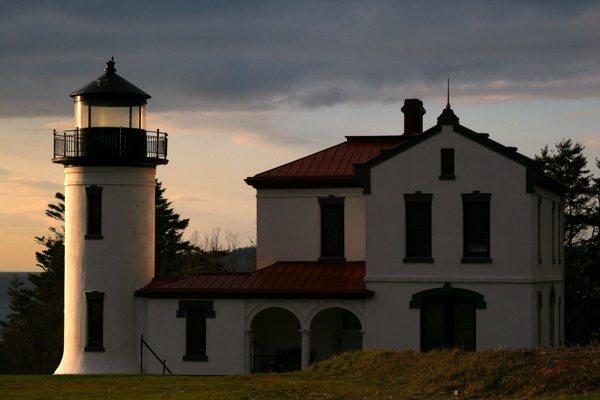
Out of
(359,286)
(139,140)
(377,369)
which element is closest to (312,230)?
(359,286)

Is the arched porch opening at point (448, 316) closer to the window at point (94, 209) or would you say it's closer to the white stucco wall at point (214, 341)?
the white stucco wall at point (214, 341)

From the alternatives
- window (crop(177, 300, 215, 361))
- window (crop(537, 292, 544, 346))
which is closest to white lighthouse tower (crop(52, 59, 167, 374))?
window (crop(177, 300, 215, 361))

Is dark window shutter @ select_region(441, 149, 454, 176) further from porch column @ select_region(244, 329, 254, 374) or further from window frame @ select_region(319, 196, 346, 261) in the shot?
porch column @ select_region(244, 329, 254, 374)

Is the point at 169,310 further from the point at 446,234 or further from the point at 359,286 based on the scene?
the point at 446,234

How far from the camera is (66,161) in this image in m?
41.4

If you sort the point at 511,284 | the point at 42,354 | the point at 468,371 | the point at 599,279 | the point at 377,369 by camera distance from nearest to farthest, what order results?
the point at 468,371 < the point at 377,369 < the point at 511,284 < the point at 599,279 < the point at 42,354

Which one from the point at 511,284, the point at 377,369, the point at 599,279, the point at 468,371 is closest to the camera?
the point at 468,371

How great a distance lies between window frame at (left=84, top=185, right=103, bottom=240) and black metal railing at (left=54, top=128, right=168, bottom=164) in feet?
3.41

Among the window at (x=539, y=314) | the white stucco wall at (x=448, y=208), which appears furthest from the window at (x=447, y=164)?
the window at (x=539, y=314)

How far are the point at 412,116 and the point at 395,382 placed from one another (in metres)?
17.9

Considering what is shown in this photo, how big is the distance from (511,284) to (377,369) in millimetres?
8841

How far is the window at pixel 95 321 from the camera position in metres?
40.9

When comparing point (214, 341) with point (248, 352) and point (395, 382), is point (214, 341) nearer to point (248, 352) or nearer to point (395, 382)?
point (248, 352)

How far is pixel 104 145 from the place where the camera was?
41094mm
